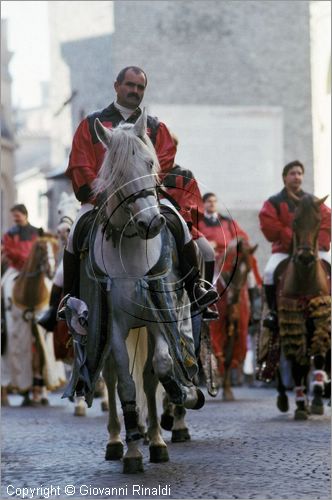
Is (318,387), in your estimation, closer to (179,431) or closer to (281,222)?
(281,222)

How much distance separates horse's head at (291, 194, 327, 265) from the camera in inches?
517

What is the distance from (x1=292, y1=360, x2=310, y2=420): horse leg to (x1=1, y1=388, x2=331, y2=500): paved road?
160 mm

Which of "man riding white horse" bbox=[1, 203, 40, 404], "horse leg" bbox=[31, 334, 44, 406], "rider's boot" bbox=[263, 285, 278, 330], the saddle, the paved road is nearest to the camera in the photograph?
the paved road

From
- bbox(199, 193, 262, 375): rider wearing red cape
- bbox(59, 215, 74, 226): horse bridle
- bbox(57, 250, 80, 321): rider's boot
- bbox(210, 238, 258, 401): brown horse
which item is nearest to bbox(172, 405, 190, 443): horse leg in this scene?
bbox(57, 250, 80, 321): rider's boot

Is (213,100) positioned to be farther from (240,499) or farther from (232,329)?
(240,499)

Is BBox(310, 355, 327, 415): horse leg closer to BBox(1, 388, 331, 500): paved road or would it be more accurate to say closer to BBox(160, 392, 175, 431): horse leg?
BBox(1, 388, 331, 500): paved road

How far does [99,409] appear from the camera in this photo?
676 inches

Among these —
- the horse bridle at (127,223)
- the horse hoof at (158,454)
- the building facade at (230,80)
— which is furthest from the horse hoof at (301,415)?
the building facade at (230,80)

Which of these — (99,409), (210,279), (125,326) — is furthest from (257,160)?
(125,326)

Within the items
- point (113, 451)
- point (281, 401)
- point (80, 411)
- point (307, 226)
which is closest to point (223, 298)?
A: point (80, 411)

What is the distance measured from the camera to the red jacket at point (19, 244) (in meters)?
20.0

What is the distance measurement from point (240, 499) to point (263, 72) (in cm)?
2510

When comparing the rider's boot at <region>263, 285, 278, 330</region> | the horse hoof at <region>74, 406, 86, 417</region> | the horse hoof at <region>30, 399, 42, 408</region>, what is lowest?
the horse hoof at <region>30, 399, 42, 408</region>

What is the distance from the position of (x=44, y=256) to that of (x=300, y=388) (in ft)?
18.8
